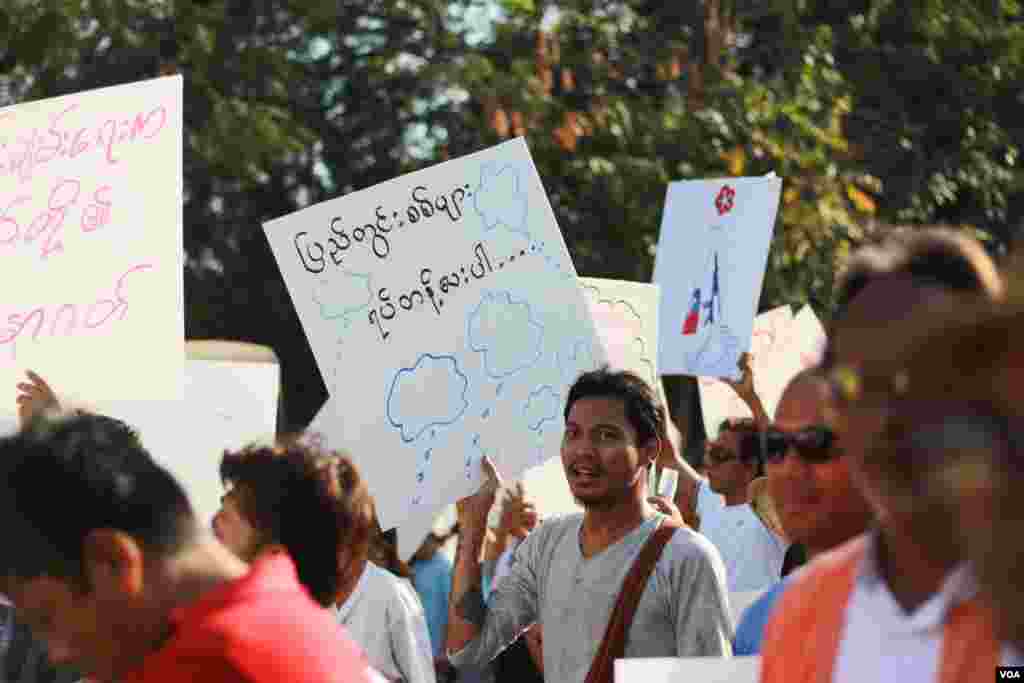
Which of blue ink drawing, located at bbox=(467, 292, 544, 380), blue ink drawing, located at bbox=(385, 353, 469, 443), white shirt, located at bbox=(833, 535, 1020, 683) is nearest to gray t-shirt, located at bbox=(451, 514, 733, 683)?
blue ink drawing, located at bbox=(385, 353, 469, 443)

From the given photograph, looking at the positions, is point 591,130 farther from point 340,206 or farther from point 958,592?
point 958,592

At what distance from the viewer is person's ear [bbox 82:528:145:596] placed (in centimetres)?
228

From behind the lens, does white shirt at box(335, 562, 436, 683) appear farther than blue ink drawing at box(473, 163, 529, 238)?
No

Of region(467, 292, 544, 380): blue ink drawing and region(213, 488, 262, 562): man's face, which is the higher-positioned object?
region(213, 488, 262, 562): man's face

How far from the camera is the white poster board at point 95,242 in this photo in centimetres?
489

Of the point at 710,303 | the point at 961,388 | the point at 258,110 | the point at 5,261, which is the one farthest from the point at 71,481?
the point at 258,110

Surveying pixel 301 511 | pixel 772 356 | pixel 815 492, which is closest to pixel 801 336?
pixel 772 356

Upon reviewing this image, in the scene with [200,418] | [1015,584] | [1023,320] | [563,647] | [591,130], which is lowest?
[591,130]

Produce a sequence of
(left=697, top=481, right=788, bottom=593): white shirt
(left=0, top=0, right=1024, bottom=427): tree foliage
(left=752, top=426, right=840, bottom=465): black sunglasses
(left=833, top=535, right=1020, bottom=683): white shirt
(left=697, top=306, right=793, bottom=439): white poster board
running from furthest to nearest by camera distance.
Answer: (left=0, top=0, right=1024, bottom=427): tree foliage → (left=697, top=306, right=793, bottom=439): white poster board → (left=697, top=481, right=788, bottom=593): white shirt → (left=752, top=426, right=840, bottom=465): black sunglasses → (left=833, top=535, right=1020, bottom=683): white shirt

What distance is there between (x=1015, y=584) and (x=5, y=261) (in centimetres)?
398

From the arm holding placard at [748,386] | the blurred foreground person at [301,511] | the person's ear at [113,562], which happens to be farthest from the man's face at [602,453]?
the arm holding placard at [748,386]

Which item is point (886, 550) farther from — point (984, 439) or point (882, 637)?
point (984, 439)

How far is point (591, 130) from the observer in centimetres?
1235

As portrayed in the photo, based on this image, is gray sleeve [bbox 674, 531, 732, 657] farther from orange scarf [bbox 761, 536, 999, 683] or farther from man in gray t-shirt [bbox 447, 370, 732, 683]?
orange scarf [bbox 761, 536, 999, 683]
